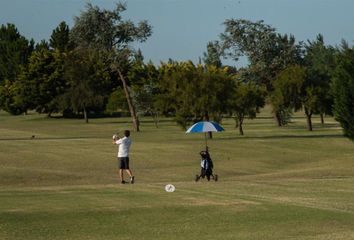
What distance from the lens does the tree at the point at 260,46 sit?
9506cm

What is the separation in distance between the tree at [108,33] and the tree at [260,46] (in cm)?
2438

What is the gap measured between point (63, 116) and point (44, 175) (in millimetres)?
78894

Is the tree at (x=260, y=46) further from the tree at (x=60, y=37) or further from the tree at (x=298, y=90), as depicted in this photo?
the tree at (x=60, y=37)

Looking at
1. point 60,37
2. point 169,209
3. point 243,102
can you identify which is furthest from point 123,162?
point 60,37

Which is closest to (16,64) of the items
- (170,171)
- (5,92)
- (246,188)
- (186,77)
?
(5,92)

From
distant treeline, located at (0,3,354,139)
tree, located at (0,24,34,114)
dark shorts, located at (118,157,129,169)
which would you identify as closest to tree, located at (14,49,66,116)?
distant treeline, located at (0,3,354,139)

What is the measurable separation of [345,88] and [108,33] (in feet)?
117

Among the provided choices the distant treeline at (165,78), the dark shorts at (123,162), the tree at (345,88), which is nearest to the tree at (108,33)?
the distant treeline at (165,78)

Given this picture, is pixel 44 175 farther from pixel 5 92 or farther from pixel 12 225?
pixel 5 92

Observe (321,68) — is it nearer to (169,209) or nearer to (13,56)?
(13,56)

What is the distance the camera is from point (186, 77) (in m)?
57.9

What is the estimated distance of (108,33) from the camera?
73000 millimetres

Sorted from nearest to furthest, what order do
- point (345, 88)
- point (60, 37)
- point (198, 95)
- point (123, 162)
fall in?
1. point (123, 162)
2. point (345, 88)
3. point (198, 95)
4. point (60, 37)

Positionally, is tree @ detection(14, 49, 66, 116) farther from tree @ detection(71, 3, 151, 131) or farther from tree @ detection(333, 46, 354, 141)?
tree @ detection(333, 46, 354, 141)
